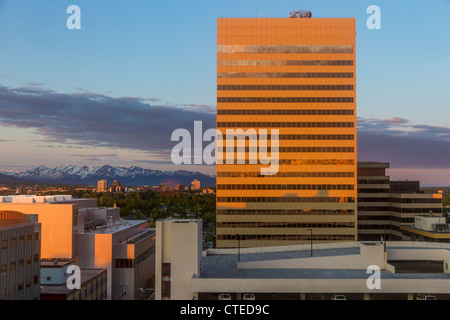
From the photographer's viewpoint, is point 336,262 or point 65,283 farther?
point 65,283

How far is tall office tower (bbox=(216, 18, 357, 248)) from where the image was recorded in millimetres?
80625

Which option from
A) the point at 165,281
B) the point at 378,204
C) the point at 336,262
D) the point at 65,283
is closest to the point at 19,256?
the point at 65,283

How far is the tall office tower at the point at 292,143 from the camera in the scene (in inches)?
3174

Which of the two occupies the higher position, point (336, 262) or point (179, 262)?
point (179, 262)

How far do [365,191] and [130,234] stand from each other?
208ft

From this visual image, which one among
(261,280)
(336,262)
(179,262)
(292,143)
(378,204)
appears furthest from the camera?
(378,204)

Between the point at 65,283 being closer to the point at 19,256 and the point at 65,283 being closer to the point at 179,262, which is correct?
the point at 19,256

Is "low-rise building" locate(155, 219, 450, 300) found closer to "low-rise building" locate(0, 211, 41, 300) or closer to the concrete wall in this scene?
the concrete wall

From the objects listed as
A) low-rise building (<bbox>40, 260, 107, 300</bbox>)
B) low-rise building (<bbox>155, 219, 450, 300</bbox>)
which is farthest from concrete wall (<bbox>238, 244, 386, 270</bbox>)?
low-rise building (<bbox>40, 260, 107, 300</bbox>)

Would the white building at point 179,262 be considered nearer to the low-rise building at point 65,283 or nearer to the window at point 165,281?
the window at point 165,281

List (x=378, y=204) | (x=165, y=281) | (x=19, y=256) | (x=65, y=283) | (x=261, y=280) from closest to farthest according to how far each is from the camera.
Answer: (x=261, y=280)
(x=165, y=281)
(x=19, y=256)
(x=65, y=283)
(x=378, y=204)

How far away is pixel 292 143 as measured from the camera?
81.4m

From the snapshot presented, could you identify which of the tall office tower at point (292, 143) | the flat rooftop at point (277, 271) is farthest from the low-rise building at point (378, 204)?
the flat rooftop at point (277, 271)
